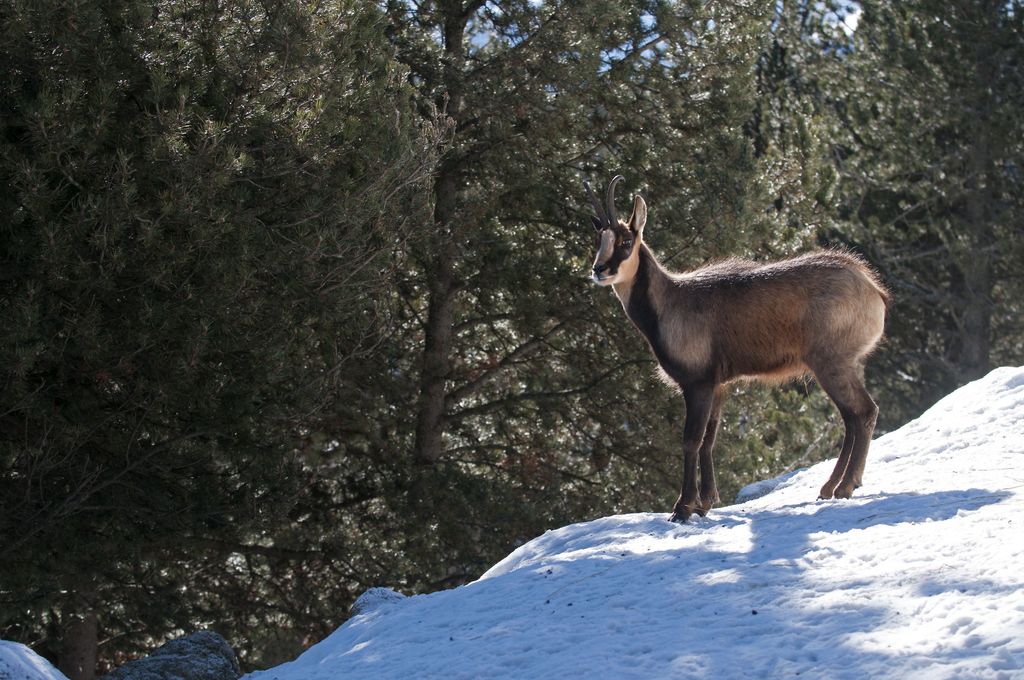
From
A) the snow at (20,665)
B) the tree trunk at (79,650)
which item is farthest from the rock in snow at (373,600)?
the tree trunk at (79,650)

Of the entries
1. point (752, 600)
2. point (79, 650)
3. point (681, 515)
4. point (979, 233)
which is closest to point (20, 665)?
point (752, 600)

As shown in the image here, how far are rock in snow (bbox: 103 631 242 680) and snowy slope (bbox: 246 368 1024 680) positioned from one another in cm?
155

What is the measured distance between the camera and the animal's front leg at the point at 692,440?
30.7 feet

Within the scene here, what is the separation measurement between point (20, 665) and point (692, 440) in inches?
195

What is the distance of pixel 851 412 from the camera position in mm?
9453

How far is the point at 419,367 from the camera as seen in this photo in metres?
16.2

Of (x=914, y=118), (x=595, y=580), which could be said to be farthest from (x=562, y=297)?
(x=914, y=118)

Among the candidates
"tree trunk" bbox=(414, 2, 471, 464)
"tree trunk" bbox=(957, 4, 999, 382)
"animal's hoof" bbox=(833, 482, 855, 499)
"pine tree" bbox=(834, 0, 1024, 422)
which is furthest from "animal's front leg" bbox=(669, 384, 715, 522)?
"tree trunk" bbox=(957, 4, 999, 382)

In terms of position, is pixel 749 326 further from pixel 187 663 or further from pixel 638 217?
pixel 187 663

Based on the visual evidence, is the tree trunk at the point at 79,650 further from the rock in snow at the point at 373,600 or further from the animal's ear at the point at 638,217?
the animal's ear at the point at 638,217

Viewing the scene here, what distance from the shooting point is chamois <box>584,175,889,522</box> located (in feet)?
31.0

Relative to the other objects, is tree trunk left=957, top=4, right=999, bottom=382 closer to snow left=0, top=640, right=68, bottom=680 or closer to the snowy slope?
the snowy slope

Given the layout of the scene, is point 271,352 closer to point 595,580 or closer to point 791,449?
point 595,580

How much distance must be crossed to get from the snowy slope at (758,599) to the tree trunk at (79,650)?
629 cm
